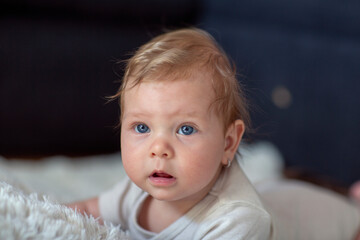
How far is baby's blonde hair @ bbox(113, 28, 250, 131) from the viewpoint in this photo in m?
0.71

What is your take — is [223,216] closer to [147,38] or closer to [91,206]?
[91,206]

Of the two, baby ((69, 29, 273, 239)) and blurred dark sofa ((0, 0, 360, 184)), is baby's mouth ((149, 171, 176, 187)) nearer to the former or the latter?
baby ((69, 29, 273, 239))

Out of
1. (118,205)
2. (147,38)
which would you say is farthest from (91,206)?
(147,38)

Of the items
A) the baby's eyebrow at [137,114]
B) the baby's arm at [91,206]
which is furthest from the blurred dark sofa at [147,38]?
the baby's eyebrow at [137,114]

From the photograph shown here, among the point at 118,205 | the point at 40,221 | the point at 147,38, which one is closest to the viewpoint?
the point at 40,221

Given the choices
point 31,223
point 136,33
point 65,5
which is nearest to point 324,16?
point 136,33

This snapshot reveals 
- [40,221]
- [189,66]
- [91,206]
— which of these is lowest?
[91,206]

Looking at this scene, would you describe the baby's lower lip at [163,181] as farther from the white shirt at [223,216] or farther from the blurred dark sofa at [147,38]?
the blurred dark sofa at [147,38]

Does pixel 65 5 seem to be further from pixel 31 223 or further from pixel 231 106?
pixel 31 223

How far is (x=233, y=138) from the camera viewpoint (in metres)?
0.78

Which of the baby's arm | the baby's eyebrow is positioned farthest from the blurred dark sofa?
the baby's eyebrow

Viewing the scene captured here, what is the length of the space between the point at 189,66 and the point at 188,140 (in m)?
0.11

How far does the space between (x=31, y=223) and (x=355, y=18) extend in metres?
1.16

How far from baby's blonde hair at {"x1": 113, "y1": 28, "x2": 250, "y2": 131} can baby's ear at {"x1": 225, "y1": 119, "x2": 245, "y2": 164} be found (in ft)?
0.04
